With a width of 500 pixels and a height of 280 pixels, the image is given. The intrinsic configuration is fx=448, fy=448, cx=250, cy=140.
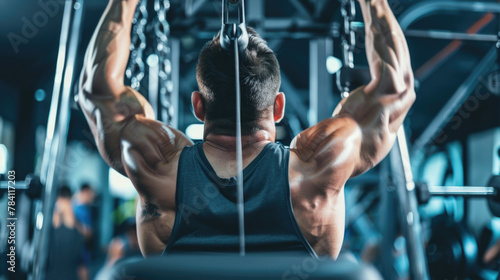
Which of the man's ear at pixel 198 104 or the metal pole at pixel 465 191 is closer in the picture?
the man's ear at pixel 198 104

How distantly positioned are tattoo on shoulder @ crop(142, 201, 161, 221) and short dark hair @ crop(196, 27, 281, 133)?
9.9 inches

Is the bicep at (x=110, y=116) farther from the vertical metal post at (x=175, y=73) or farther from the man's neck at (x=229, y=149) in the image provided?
the vertical metal post at (x=175, y=73)

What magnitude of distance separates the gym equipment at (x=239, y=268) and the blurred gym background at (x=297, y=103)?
42.1 inches

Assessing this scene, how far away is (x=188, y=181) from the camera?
1.03 meters

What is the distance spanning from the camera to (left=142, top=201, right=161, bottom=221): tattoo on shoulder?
107 cm

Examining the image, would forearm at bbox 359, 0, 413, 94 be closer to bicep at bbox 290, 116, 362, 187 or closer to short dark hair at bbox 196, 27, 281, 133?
bicep at bbox 290, 116, 362, 187

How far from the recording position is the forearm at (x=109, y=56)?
44.7 inches

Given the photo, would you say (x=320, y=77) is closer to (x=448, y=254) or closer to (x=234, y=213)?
(x=448, y=254)

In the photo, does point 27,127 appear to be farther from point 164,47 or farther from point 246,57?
point 246,57

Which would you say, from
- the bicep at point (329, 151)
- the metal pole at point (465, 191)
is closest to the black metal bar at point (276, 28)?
the metal pole at point (465, 191)

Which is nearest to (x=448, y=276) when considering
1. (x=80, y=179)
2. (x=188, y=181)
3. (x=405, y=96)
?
(x=405, y=96)

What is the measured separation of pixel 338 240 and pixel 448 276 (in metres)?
1.33

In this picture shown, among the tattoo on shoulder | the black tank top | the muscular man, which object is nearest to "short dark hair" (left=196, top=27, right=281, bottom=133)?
the muscular man

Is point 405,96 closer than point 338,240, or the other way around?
point 338,240
